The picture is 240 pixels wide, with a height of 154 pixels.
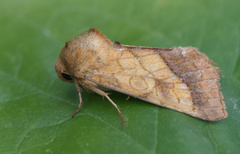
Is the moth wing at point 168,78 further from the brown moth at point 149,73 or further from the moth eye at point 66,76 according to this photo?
the moth eye at point 66,76

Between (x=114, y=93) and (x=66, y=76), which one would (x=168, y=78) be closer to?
(x=114, y=93)

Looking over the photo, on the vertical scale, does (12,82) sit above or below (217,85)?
below

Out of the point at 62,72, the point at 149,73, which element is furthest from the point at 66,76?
the point at 149,73

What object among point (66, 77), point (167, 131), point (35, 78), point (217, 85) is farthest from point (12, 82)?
point (217, 85)

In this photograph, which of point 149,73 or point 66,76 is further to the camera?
point 66,76

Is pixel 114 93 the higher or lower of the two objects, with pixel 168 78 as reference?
lower

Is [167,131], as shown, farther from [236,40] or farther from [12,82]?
[12,82]
